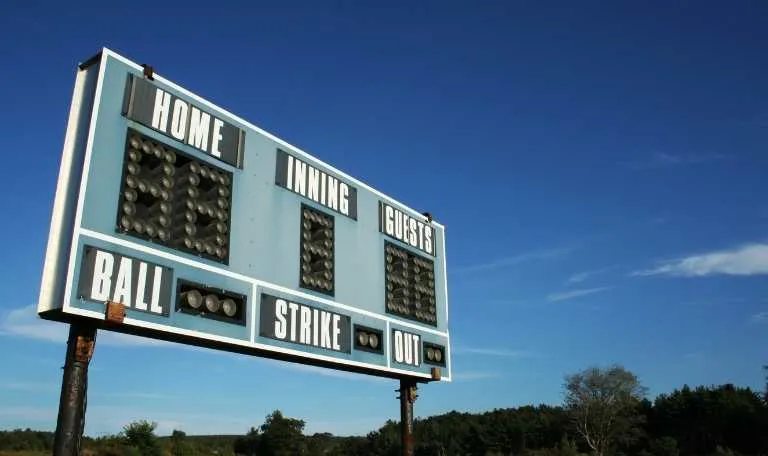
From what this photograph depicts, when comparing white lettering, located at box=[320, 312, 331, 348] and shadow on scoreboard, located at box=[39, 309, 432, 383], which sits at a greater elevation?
white lettering, located at box=[320, 312, 331, 348]

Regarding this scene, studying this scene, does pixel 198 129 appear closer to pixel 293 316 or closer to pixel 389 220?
pixel 293 316

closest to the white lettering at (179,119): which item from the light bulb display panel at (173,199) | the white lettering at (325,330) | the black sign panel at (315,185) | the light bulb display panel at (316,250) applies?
the light bulb display panel at (173,199)

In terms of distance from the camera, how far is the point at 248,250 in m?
12.6

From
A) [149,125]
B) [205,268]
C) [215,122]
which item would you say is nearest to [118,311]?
[205,268]

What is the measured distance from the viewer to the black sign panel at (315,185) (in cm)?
1407

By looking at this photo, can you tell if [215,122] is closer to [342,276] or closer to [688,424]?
[342,276]

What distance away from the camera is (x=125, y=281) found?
10.1 metres

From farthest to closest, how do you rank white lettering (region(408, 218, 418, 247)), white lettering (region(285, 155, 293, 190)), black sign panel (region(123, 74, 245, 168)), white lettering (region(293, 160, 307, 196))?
white lettering (region(408, 218, 418, 247)) < white lettering (region(293, 160, 307, 196)) < white lettering (region(285, 155, 293, 190)) < black sign panel (region(123, 74, 245, 168))

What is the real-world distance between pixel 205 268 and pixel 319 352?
132 inches

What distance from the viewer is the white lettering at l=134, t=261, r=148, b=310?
33.4ft

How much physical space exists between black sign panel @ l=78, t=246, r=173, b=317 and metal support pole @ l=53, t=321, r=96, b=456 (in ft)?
1.93

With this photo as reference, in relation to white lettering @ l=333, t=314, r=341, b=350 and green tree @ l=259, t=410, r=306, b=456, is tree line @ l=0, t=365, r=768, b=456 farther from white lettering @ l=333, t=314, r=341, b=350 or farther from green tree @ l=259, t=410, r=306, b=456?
white lettering @ l=333, t=314, r=341, b=350

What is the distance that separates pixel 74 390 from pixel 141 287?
1729mm

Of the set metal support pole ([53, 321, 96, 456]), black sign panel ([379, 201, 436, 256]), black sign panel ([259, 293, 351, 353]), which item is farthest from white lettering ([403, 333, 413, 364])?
metal support pole ([53, 321, 96, 456])
